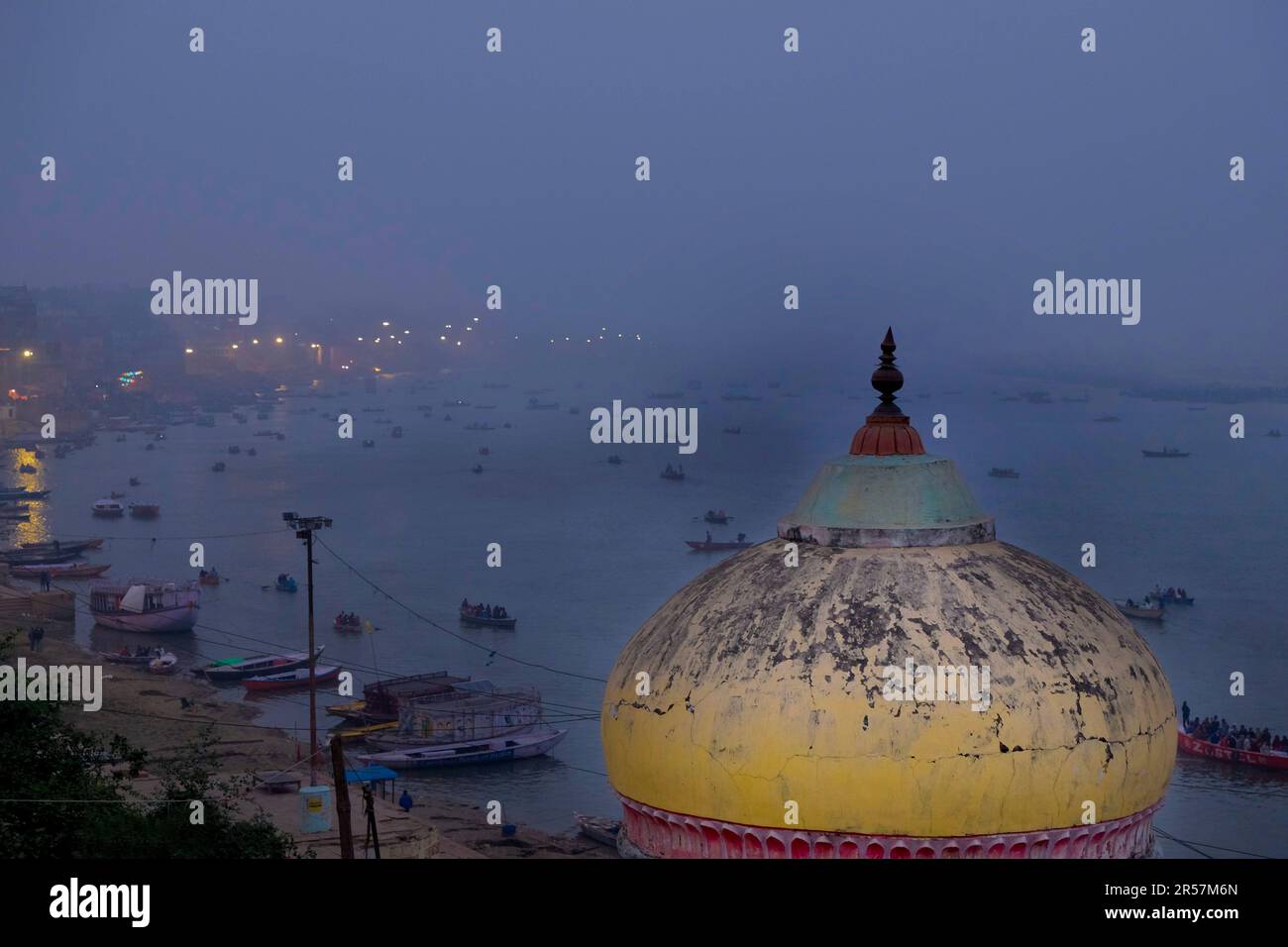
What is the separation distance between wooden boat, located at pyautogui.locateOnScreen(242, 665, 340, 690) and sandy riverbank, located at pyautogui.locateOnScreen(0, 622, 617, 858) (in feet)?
6.60

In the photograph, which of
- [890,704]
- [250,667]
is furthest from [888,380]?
[250,667]

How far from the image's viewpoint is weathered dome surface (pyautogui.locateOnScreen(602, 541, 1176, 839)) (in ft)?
38.4

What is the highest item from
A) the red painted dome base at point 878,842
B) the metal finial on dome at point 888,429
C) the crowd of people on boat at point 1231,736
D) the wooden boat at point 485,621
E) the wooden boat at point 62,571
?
the metal finial on dome at point 888,429

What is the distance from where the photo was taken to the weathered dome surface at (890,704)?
1172cm

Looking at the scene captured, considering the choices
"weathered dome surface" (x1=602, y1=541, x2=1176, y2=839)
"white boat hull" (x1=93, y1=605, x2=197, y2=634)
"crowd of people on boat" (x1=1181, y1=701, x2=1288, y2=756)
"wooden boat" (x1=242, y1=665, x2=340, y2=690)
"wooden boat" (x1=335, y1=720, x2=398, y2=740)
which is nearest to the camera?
"weathered dome surface" (x1=602, y1=541, x2=1176, y2=839)

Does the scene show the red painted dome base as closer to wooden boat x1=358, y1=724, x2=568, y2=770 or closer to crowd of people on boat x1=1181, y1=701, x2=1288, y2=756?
wooden boat x1=358, y1=724, x2=568, y2=770

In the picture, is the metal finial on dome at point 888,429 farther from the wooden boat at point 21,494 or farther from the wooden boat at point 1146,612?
the wooden boat at point 21,494

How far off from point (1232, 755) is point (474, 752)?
3132 cm

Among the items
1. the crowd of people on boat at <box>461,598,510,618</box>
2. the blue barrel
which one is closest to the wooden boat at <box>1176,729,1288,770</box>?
the blue barrel

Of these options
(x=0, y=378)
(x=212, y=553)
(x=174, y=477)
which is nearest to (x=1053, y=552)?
(x=212, y=553)

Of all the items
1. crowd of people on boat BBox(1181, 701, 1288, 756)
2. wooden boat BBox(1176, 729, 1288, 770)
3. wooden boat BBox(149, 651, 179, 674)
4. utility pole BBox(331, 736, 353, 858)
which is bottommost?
wooden boat BBox(1176, 729, 1288, 770)

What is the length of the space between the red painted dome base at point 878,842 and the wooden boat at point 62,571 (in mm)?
108800

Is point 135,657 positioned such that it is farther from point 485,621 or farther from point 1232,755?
point 1232,755

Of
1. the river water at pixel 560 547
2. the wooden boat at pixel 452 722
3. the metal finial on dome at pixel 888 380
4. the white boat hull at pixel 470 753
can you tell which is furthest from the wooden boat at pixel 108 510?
the metal finial on dome at pixel 888 380
